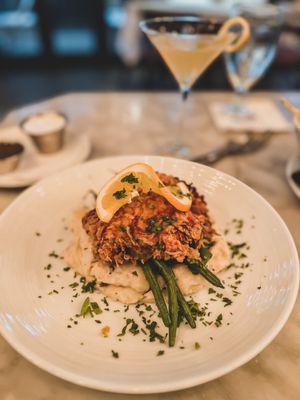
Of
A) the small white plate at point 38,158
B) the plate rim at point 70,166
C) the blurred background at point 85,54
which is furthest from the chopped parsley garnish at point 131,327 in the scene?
the blurred background at point 85,54

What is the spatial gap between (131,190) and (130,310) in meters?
0.57

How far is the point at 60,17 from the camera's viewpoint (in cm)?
941

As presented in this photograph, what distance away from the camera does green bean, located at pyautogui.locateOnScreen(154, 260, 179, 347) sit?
4.36ft

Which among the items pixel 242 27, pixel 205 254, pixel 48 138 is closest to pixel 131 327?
pixel 205 254

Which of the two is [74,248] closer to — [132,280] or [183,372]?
[132,280]

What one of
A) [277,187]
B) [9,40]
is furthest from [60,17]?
[277,187]

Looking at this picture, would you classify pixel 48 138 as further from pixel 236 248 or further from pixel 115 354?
pixel 115 354

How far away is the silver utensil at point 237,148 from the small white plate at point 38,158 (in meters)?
0.95

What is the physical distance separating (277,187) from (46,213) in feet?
5.32

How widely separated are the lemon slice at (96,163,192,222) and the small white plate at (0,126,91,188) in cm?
92

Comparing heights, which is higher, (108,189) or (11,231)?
(108,189)

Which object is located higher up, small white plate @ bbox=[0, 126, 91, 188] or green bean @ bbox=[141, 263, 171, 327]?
green bean @ bbox=[141, 263, 171, 327]

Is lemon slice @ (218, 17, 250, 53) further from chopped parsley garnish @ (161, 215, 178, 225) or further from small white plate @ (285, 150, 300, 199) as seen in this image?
chopped parsley garnish @ (161, 215, 178, 225)

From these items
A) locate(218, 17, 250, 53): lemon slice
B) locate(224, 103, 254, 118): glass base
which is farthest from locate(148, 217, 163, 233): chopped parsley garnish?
locate(224, 103, 254, 118): glass base
